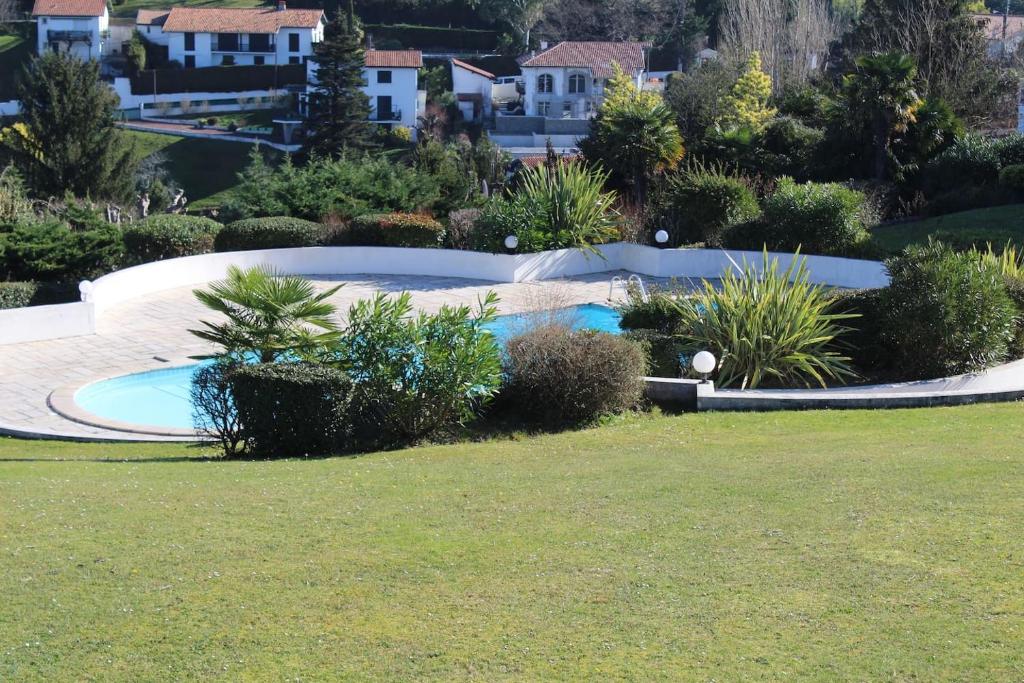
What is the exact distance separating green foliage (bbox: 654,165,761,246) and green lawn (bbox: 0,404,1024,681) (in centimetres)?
1611

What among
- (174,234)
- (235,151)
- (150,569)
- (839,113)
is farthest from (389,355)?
(235,151)

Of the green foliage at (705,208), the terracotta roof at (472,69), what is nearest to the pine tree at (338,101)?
the terracotta roof at (472,69)

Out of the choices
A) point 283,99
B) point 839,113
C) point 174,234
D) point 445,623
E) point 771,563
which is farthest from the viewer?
point 283,99

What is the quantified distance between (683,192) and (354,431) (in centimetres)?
1571

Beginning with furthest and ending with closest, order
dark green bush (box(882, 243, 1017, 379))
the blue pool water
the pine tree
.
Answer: the pine tree → the blue pool water → dark green bush (box(882, 243, 1017, 379))

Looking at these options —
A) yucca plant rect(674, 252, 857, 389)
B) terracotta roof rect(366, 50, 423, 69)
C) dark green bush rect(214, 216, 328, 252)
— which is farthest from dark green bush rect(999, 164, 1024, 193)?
terracotta roof rect(366, 50, 423, 69)

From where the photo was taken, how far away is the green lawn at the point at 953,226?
2639 cm

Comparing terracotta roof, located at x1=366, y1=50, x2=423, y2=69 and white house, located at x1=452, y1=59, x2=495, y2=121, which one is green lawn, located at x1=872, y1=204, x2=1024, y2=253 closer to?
white house, located at x1=452, y1=59, x2=495, y2=121

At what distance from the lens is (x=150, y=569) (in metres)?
7.47

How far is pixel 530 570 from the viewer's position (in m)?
7.39

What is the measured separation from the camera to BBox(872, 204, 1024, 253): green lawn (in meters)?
26.4

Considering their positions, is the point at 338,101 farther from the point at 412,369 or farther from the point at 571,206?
the point at 412,369

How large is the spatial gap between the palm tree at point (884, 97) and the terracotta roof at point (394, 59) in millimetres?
51116

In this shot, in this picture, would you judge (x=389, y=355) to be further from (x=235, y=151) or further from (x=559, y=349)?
(x=235, y=151)
